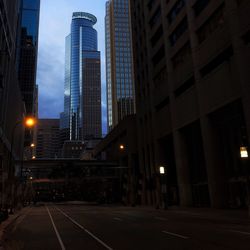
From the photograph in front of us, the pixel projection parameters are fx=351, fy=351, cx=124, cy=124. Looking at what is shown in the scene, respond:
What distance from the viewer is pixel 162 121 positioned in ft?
205

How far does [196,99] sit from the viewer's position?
48250mm

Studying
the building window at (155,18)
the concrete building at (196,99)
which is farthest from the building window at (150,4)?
the building window at (155,18)

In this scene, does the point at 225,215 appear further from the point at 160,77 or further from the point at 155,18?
the point at 155,18

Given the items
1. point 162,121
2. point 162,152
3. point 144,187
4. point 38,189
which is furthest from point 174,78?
point 38,189

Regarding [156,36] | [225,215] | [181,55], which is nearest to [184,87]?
[181,55]

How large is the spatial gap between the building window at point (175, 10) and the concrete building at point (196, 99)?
17cm

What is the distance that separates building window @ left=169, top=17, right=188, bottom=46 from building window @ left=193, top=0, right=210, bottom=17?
12.2ft

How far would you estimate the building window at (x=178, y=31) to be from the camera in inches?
2153

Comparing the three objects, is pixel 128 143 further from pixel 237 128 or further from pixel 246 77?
pixel 246 77

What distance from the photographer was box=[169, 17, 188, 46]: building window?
179ft

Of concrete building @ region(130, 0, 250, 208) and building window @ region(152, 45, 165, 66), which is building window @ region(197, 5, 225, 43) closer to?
concrete building @ region(130, 0, 250, 208)

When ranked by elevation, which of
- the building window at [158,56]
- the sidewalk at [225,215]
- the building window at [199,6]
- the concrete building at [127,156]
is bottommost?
the sidewalk at [225,215]

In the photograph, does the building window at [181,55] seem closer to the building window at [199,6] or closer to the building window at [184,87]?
the building window at [184,87]

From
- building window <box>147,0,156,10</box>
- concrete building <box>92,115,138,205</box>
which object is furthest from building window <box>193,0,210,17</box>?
concrete building <box>92,115,138,205</box>
